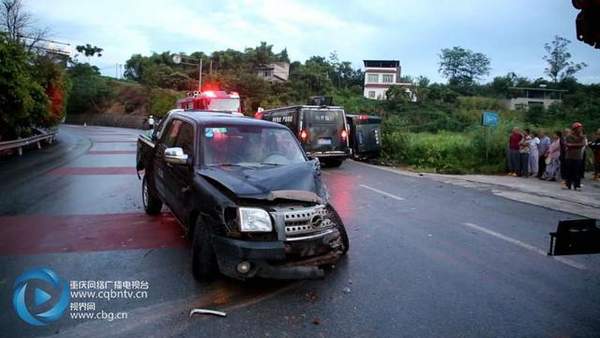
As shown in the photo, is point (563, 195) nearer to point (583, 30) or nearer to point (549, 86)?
point (583, 30)

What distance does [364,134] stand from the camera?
2005cm

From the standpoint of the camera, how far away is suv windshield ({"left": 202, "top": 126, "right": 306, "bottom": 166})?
5516 mm

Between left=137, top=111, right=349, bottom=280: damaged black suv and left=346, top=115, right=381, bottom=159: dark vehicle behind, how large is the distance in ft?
46.0

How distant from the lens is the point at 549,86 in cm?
7350

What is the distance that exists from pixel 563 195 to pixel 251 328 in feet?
36.4

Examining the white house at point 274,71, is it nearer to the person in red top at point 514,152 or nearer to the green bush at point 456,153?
the green bush at point 456,153

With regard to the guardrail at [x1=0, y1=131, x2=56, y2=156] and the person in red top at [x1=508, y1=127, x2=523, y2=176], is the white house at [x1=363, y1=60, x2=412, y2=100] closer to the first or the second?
the guardrail at [x1=0, y1=131, x2=56, y2=156]

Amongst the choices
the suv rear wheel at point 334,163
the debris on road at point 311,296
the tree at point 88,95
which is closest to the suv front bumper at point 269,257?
the debris on road at point 311,296

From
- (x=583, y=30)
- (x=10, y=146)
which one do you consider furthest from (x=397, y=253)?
(x=10, y=146)

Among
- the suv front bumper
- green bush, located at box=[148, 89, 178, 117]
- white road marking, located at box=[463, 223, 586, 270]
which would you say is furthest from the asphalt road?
green bush, located at box=[148, 89, 178, 117]

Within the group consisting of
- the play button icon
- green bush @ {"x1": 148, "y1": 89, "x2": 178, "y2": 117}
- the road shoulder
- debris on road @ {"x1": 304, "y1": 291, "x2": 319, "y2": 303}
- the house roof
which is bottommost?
the play button icon

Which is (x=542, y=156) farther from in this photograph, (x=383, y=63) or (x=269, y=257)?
(x=383, y=63)

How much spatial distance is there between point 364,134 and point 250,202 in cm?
1614

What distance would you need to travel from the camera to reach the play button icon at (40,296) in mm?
4227
